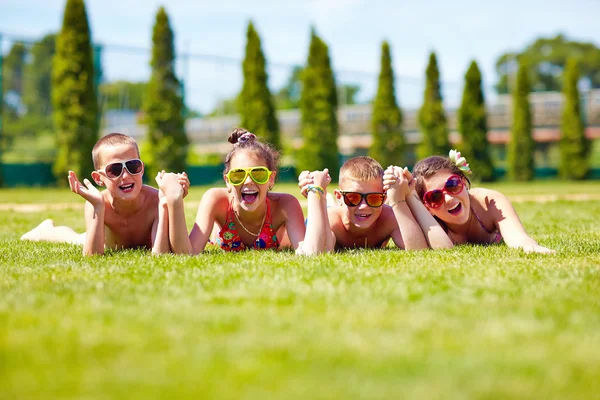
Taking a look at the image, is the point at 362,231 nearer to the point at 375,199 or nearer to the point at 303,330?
the point at 375,199

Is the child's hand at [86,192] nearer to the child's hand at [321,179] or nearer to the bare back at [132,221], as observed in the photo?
the bare back at [132,221]

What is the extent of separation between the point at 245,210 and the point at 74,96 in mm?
22574

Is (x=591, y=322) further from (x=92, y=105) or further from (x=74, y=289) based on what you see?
(x=92, y=105)

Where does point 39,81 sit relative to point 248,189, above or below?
above

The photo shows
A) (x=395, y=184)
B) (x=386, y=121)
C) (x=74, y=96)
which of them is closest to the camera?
(x=395, y=184)

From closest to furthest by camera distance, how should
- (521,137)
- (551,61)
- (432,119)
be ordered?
(432,119)
(521,137)
(551,61)

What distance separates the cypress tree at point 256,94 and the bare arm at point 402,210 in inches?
996

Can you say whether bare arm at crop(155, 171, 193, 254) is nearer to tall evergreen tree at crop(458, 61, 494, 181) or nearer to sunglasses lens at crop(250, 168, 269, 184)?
sunglasses lens at crop(250, 168, 269, 184)

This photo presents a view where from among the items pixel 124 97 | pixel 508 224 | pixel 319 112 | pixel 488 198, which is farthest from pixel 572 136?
pixel 508 224

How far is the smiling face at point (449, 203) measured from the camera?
6.33m

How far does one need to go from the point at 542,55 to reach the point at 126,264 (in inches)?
3991

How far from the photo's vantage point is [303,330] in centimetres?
294

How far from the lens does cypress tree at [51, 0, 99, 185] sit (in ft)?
86.0

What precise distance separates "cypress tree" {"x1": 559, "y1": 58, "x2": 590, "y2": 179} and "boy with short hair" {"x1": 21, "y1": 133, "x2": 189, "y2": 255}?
1449 inches
